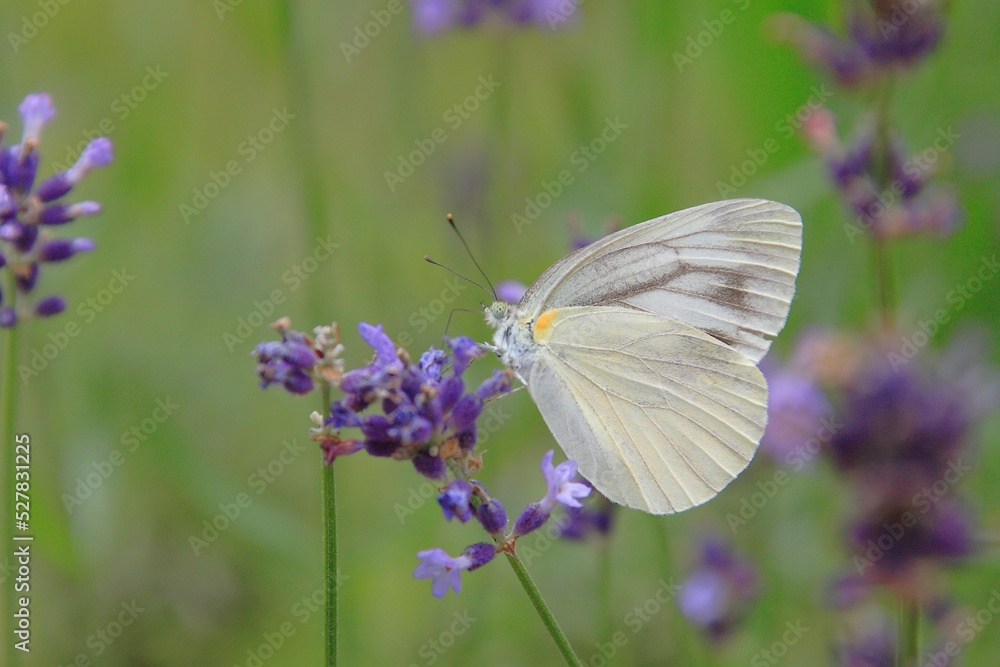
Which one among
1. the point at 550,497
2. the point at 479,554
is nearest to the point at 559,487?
the point at 550,497

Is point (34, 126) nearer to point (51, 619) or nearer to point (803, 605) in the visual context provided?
point (51, 619)

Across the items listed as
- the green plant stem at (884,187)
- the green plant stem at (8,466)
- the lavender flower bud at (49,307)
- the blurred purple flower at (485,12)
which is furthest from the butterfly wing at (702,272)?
the blurred purple flower at (485,12)

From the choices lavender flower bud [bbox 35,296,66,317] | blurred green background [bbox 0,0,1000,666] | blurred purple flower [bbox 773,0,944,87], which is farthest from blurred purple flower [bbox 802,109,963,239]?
lavender flower bud [bbox 35,296,66,317]

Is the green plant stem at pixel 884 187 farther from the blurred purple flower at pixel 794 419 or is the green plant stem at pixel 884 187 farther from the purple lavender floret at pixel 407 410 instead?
the purple lavender floret at pixel 407 410

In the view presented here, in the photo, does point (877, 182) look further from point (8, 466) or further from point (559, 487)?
point (8, 466)

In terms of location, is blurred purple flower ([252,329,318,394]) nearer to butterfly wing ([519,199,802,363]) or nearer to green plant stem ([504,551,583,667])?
green plant stem ([504,551,583,667])

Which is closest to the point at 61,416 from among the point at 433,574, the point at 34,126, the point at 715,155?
the point at 34,126
